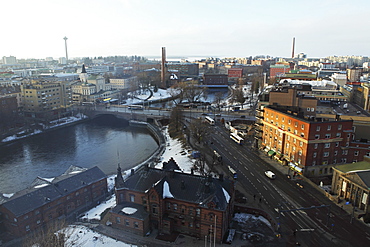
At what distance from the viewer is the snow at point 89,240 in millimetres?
22203

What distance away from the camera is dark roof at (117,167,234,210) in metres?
23.0

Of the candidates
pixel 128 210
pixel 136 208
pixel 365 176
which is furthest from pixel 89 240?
pixel 365 176

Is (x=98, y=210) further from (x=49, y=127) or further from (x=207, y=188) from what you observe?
(x=49, y=127)

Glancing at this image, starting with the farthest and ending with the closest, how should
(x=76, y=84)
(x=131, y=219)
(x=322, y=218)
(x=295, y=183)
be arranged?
(x=76, y=84) → (x=295, y=183) → (x=322, y=218) → (x=131, y=219)

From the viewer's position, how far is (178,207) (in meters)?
23.9

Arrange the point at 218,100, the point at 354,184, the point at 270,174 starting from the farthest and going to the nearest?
1. the point at 218,100
2. the point at 270,174
3. the point at 354,184

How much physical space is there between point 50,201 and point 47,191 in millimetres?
1160

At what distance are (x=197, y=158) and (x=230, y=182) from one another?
1754 centimetres

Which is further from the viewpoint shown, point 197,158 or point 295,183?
point 197,158

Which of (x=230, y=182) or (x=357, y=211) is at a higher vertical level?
(x=230, y=182)

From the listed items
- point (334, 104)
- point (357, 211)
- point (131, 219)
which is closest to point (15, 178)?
point (131, 219)

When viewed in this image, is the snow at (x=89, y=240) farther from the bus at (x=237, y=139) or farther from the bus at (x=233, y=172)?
the bus at (x=237, y=139)

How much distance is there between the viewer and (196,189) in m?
24.0

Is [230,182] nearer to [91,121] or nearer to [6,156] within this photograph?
[6,156]
